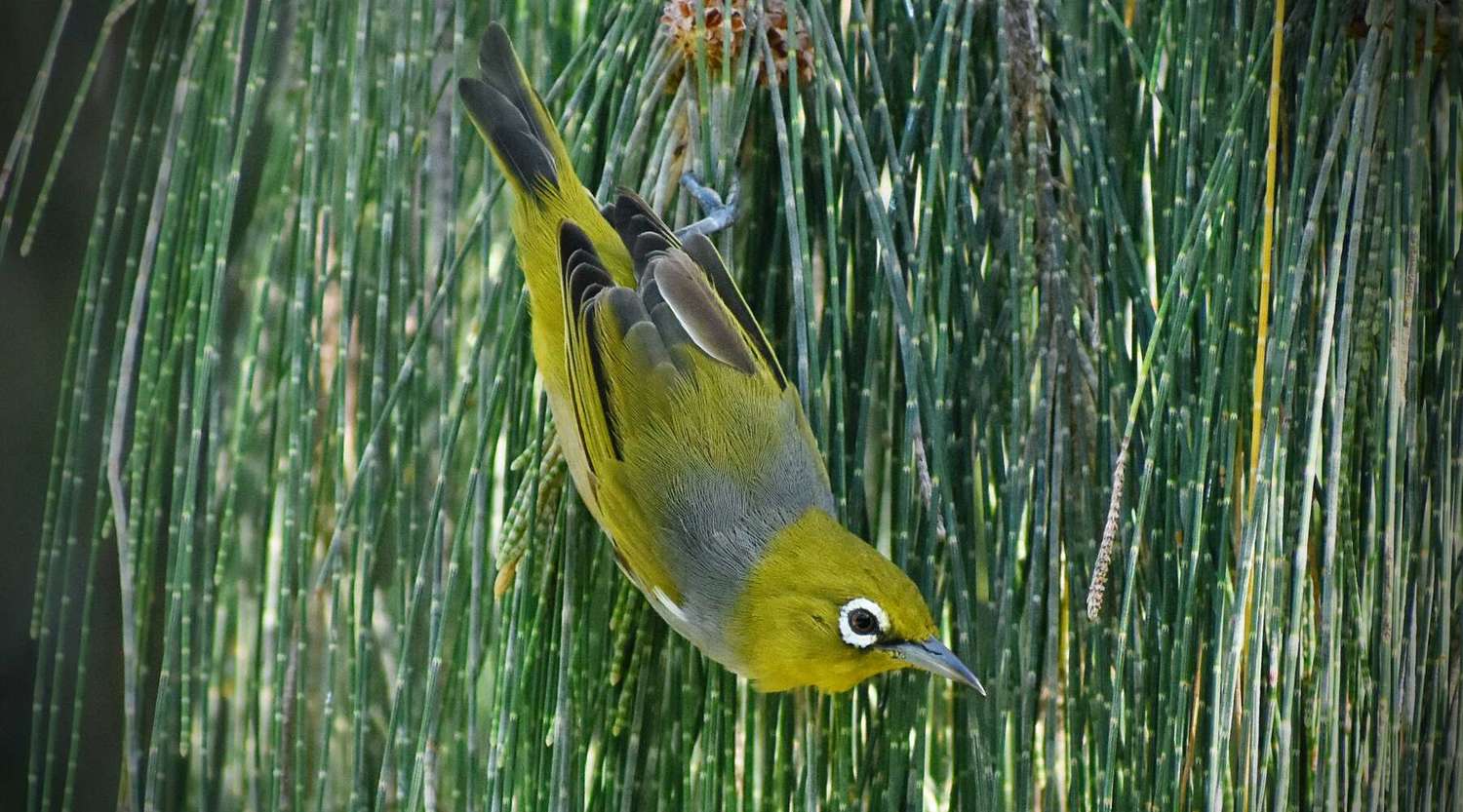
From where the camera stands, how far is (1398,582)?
1082 mm

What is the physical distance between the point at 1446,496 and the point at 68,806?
1.19 m

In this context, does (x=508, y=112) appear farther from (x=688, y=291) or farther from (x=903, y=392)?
(x=903, y=392)

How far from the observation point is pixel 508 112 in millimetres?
1403

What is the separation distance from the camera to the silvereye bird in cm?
132

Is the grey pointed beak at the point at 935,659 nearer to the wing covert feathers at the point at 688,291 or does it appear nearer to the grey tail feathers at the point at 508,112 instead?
the wing covert feathers at the point at 688,291

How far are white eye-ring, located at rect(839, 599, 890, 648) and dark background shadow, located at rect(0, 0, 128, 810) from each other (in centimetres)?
80

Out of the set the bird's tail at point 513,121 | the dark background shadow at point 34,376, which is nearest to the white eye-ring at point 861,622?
the bird's tail at point 513,121

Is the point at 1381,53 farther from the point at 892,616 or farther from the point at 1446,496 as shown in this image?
the point at 892,616

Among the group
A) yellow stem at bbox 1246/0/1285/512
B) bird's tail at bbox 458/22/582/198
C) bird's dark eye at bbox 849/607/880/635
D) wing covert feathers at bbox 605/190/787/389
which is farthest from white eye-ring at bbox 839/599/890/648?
bird's tail at bbox 458/22/582/198

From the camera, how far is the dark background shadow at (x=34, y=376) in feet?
4.78

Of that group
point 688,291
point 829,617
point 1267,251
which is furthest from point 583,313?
point 1267,251

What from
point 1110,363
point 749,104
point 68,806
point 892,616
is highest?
point 749,104

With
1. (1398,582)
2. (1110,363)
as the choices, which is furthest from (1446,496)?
(1110,363)

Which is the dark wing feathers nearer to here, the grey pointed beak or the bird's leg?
the bird's leg
